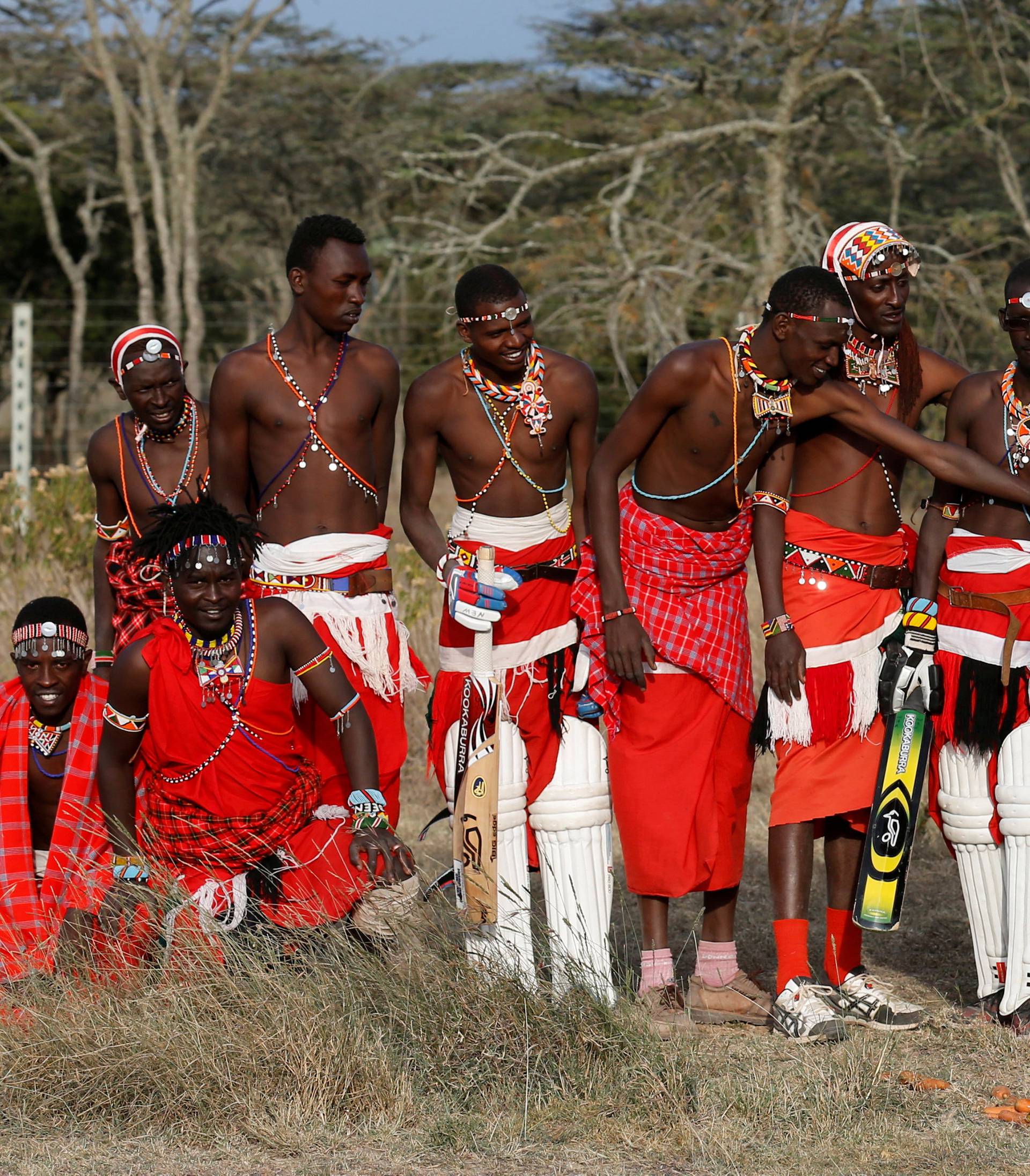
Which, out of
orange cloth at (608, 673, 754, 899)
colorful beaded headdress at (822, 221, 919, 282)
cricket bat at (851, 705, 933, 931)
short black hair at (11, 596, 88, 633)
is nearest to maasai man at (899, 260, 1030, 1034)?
cricket bat at (851, 705, 933, 931)

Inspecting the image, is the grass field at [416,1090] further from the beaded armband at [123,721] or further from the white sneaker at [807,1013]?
the beaded armband at [123,721]

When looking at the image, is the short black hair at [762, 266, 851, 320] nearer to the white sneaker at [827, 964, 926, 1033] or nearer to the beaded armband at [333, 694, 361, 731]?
the beaded armband at [333, 694, 361, 731]

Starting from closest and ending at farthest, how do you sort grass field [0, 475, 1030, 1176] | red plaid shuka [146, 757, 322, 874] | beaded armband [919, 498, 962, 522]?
grass field [0, 475, 1030, 1176] → red plaid shuka [146, 757, 322, 874] → beaded armband [919, 498, 962, 522]

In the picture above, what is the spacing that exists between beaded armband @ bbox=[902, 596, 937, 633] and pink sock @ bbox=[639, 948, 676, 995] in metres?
1.12

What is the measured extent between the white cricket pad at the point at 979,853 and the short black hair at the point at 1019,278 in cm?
119

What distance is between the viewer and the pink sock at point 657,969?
177 inches

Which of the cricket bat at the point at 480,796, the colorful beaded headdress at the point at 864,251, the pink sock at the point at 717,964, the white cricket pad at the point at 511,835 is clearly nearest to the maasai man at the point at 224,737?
the cricket bat at the point at 480,796

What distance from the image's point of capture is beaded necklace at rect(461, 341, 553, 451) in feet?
14.6

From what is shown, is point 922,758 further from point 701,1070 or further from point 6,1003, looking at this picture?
point 6,1003

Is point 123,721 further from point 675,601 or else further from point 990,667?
point 990,667

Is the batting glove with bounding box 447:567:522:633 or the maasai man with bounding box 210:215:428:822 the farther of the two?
the maasai man with bounding box 210:215:428:822

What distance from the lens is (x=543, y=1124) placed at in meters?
3.53

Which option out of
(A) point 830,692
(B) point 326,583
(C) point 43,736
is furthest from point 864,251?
(C) point 43,736

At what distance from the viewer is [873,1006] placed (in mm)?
4355
